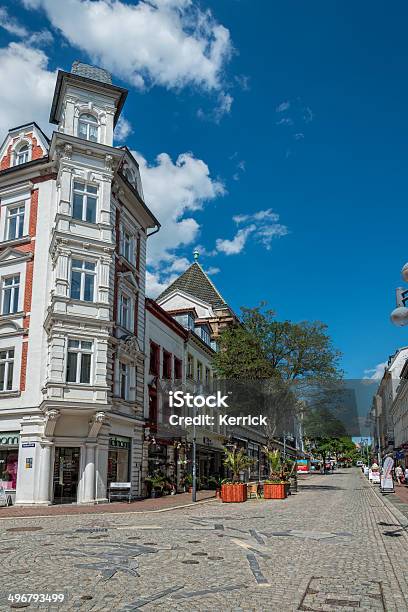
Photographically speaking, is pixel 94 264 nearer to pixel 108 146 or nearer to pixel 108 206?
pixel 108 206

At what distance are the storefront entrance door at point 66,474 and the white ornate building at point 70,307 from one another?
0.04m

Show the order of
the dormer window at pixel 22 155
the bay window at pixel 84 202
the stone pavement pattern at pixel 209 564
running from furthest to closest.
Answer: the dormer window at pixel 22 155, the bay window at pixel 84 202, the stone pavement pattern at pixel 209 564

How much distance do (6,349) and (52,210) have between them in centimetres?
657

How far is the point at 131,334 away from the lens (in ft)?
96.5

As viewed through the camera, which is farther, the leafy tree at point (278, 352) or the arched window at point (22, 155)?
the leafy tree at point (278, 352)

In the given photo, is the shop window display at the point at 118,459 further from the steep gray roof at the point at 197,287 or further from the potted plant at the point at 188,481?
the steep gray roof at the point at 197,287

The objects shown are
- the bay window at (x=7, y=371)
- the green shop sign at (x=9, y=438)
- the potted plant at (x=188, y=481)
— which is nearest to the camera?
the green shop sign at (x=9, y=438)

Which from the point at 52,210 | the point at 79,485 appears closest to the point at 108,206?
the point at 52,210

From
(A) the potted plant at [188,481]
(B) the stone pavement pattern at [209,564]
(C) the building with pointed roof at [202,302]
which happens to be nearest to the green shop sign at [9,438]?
(B) the stone pavement pattern at [209,564]

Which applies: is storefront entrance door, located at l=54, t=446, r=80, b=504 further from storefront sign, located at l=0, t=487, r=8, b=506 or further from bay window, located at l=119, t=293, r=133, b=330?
bay window, located at l=119, t=293, r=133, b=330

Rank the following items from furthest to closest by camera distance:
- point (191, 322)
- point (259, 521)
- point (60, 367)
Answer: point (191, 322) → point (60, 367) → point (259, 521)

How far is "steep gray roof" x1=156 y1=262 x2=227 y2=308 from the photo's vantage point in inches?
2101

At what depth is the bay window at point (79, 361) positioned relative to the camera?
24844 mm

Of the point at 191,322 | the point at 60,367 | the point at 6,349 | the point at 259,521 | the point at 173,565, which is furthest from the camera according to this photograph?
the point at 191,322
